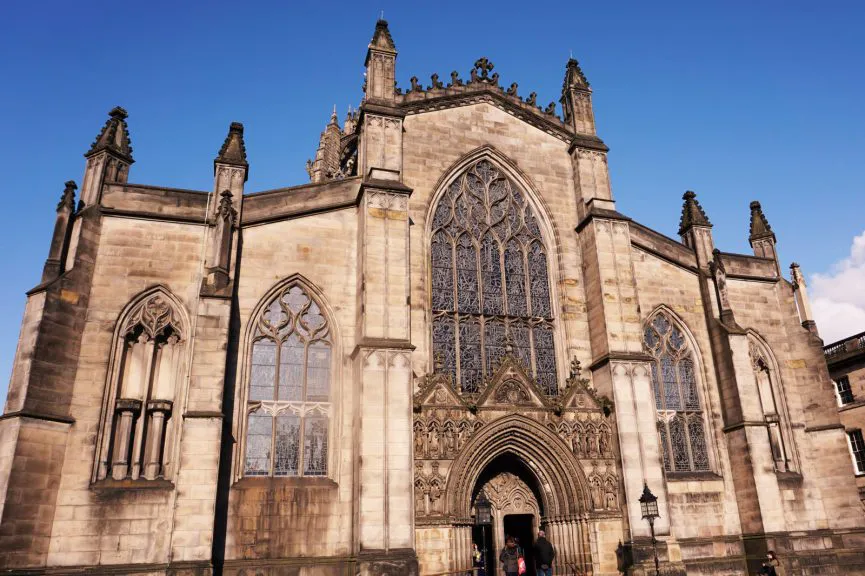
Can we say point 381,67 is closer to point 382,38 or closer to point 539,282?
point 382,38

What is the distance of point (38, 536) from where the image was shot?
13773 mm

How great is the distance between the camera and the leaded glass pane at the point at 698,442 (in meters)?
20.0

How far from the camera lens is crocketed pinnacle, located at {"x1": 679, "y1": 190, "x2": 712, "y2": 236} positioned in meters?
23.0

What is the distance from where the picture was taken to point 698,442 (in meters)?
20.2

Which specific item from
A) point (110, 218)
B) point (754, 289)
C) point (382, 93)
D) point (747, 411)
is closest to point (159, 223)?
point (110, 218)

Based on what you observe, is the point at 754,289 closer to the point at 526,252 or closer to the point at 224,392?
the point at 526,252

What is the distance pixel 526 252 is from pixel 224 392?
975 centimetres

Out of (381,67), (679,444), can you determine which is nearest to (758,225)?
(679,444)

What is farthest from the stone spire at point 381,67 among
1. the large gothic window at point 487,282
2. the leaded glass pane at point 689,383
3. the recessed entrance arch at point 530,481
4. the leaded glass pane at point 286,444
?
the leaded glass pane at point 689,383

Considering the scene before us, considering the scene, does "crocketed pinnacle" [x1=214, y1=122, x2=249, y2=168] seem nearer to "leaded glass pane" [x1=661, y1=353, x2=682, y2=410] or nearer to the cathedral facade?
the cathedral facade

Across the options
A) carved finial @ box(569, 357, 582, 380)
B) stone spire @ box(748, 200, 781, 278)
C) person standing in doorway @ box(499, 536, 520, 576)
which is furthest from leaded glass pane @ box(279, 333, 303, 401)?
stone spire @ box(748, 200, 781, 278)

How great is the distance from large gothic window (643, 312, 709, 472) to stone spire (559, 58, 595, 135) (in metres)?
6.86

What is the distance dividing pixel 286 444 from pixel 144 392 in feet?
11.6

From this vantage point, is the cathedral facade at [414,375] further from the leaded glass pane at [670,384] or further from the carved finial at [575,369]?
the carved finial at [575,369]
